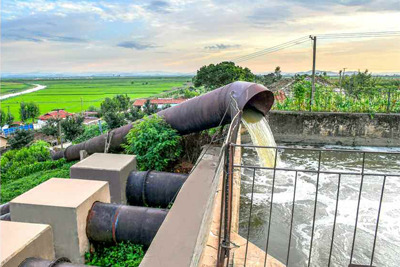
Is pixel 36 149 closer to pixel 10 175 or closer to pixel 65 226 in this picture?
pixel 10 175

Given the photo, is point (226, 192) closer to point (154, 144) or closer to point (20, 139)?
point (154, 144)

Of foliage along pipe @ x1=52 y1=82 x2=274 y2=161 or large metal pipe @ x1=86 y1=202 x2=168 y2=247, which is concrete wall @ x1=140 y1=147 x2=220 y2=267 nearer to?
large metal pipe @ x1=86 y1=202 x2=168 y2=247

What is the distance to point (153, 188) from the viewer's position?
5680mm

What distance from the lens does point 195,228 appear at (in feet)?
10.6

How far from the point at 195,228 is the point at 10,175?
37.1 ft

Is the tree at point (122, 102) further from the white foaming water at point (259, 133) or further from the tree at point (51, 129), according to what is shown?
the white foaming water at point (259, 133)

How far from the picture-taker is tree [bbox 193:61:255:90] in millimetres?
28406

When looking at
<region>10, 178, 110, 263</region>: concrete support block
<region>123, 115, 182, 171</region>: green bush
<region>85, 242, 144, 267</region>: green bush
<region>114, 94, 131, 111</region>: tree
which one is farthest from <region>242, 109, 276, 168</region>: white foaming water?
<region>114, 94, 131, 111</region>: tree

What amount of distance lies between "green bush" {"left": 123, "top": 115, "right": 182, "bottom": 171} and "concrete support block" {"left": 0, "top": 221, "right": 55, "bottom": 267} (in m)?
3.24

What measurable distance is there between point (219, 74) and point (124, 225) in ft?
84.7

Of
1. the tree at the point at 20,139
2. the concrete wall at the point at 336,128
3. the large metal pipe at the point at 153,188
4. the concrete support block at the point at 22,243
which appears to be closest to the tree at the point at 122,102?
the tree at the point at 20,139

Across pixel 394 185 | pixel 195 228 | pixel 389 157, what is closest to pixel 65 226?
pixel 195 228

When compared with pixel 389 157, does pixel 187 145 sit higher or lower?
higher

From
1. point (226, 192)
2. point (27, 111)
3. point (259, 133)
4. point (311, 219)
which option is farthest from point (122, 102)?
point (226, 192)
